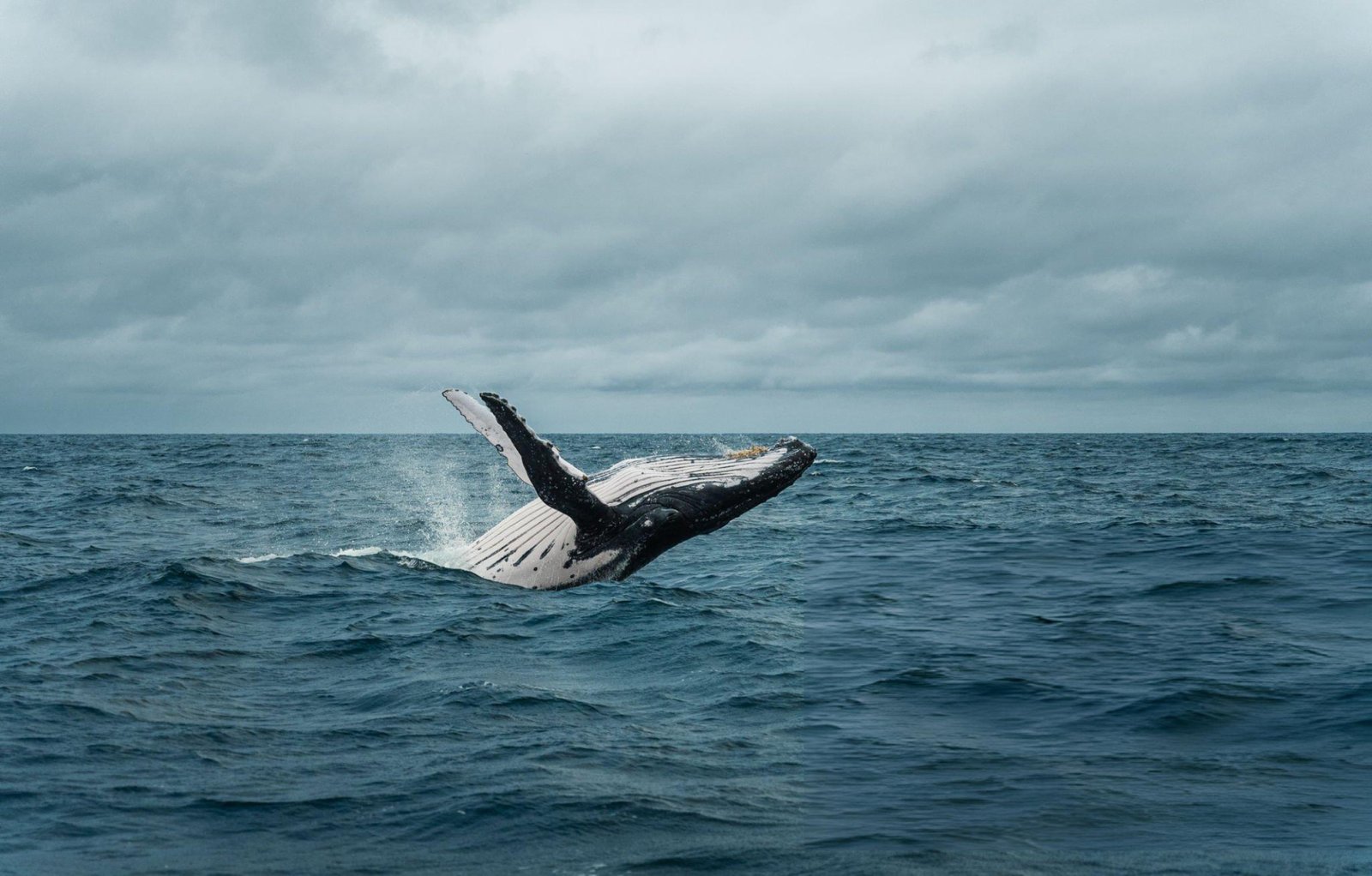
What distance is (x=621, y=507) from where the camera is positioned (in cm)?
1098

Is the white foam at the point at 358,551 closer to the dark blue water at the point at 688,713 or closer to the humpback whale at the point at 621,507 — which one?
the dark blue water at the point at 688,713

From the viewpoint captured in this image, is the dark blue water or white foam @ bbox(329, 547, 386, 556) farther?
white foam @ bbox(329, 547, 386, 556)

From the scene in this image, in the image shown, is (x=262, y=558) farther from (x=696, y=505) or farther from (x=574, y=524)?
(x=696, y=505)

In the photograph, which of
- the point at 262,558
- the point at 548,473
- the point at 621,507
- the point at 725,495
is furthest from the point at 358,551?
the point at 548,473

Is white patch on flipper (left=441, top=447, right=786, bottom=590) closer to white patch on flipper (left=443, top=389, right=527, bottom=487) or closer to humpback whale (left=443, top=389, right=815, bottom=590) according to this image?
humpback whale (left=443, top=389, right=815, bottom=590)

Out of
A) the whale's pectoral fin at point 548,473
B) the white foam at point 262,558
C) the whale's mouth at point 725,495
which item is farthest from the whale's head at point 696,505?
the white foam at point 262,558

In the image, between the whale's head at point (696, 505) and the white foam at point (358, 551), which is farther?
the white foam at point (358, 551)

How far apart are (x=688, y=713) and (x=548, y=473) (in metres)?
2.46

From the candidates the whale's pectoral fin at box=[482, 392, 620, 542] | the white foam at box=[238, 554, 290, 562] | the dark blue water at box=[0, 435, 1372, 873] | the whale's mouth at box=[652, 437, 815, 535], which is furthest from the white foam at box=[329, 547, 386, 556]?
the whale's mouth at box=[652, 437, 815, 535]

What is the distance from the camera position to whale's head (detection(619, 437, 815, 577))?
10.8m

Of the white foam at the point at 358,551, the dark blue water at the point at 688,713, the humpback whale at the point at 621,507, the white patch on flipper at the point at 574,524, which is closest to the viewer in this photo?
the dark blue water at the point at 688,713

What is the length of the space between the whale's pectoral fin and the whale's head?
1.18 feet

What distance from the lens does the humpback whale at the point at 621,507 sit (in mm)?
10170

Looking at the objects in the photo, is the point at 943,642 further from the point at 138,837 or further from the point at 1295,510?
the point at 1295,510
